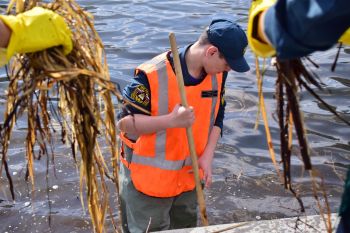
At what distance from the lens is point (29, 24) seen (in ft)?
6.66

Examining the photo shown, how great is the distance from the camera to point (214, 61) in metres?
3.49

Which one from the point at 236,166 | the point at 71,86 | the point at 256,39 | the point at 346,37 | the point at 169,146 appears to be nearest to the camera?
the point at 256,39

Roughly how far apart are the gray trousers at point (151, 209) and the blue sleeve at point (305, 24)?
2036 millimetres

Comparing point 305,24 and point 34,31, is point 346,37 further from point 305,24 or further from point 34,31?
point 34,31

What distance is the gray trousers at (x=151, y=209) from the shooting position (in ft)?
12.2

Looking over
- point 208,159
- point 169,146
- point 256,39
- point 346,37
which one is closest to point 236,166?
point 208,159

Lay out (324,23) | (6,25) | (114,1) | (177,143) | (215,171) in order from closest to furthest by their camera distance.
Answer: (324,23), (6,25), (177,143), (215,171), (114,1)

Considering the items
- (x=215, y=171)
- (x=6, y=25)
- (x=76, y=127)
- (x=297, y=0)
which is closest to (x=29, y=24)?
(x=6, y=25)

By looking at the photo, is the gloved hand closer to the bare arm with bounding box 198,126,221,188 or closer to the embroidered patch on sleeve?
the embroidered patch on sleeve

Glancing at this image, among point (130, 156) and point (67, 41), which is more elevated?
point (67, 41)

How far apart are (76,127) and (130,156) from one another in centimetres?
132

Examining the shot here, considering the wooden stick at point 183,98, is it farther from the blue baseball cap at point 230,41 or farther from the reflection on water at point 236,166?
the reflection on water at point 236,166

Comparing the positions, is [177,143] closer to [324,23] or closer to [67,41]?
[67,41]

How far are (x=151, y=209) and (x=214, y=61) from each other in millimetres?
1014
